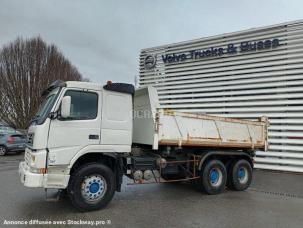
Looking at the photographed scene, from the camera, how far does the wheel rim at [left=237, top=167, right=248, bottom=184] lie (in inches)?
331

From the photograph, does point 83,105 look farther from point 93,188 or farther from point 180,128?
point 180,128

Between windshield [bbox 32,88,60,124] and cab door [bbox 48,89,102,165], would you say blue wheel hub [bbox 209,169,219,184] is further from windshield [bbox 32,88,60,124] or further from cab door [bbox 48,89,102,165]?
windshield [bbox 32,88,60,124]

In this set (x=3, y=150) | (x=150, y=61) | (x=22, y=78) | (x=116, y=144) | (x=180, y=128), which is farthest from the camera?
(x=22, y=78)

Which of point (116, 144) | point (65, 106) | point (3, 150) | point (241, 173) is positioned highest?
point (65, 106)

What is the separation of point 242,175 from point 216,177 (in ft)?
3.67

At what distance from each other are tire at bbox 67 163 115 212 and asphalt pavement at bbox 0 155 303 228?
20 centimetres

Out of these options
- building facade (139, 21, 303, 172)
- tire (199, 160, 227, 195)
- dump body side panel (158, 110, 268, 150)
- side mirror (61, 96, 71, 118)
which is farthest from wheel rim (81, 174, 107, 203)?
building facade (139, 21, 303, 172)

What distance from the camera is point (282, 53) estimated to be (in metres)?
11.6

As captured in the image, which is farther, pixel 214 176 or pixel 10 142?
pixel 10 142

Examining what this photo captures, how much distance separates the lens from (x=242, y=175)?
8.50 meters

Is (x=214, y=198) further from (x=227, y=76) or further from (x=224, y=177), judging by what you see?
(x=227, y=76)

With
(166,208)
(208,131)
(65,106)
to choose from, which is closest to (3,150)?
(65,106)

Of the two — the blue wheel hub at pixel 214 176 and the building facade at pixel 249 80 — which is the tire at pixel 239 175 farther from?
the building facade at pixel 249 80

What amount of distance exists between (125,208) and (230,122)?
3870 millimetres
